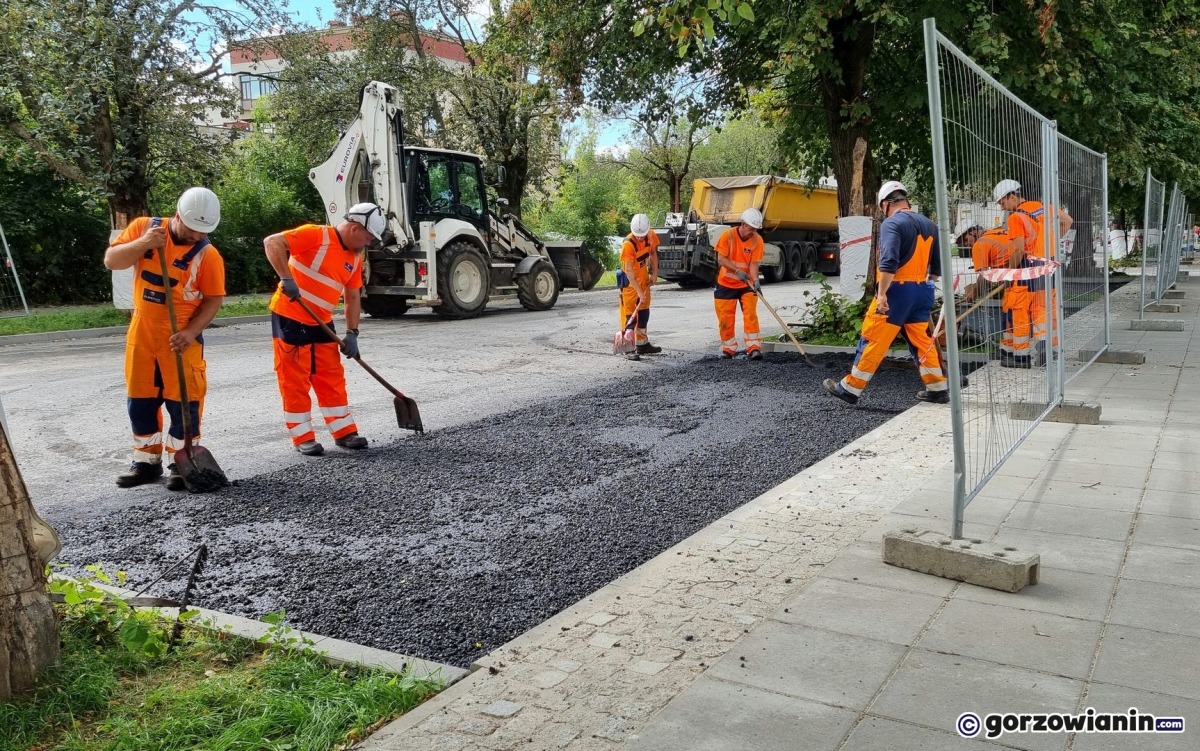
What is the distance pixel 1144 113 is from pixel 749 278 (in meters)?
10.2

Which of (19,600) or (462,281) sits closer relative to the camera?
(19,600)

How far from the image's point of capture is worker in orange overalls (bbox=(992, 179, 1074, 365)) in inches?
195

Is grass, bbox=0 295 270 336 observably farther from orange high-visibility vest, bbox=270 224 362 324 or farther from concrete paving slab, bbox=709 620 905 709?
concrete paving slab, bbox=709 620 905 709

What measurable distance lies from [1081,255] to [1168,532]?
4.17 metres

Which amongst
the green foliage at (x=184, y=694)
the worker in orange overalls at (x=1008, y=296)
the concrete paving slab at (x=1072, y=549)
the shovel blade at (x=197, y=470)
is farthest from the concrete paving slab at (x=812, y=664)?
the shovel blade at (x=197, y=470)

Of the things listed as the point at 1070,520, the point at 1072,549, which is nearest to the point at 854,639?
the point at 1072,549

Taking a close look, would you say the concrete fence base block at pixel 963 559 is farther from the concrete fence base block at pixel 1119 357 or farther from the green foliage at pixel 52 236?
the green foliage at pixel 52 236

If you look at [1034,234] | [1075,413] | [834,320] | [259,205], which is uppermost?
[259,205]

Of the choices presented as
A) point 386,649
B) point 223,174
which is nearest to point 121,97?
point 223,174

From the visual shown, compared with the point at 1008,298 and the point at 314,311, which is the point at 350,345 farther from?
the point at 1008,298

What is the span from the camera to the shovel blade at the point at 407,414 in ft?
23.1

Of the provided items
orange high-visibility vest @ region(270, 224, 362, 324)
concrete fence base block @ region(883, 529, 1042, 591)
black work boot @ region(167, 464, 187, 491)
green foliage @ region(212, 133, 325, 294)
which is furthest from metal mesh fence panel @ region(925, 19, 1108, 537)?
green foliage @ region(212, 133, 325, 294)

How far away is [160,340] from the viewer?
18.1ft

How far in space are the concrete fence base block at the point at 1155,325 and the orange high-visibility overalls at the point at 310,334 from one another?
1113 cm
